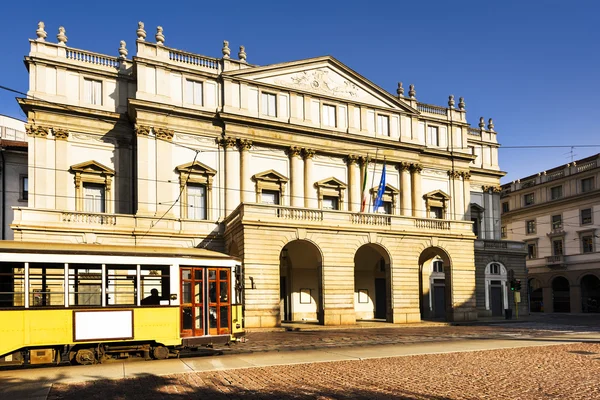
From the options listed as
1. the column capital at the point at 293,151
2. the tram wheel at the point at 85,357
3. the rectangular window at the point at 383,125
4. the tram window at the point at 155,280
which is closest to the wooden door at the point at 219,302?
the tram window at the point at 155,280

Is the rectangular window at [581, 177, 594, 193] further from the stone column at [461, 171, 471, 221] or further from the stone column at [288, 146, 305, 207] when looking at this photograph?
the stone column at [288, 146, 305, 207]

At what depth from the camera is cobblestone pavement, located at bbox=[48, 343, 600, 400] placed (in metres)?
11.6

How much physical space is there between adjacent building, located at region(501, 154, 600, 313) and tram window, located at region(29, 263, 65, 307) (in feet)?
177

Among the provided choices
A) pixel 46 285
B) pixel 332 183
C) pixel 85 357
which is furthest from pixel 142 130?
Answer: pixel 85 357

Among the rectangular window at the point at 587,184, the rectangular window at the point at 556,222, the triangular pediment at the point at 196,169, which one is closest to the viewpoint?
the triangular pediment at the point at 196,169

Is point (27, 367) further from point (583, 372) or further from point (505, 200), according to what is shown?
point (505, 200)

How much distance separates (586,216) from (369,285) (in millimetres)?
30462

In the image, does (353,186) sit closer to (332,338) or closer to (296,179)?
(296,179)

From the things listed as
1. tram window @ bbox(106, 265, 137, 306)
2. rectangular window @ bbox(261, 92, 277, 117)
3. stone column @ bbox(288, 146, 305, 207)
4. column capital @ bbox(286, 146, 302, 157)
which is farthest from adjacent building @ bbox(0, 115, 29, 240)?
tram window @ bbox(106, 265, 137, 306)

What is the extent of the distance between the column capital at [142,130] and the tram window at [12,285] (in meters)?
18.7

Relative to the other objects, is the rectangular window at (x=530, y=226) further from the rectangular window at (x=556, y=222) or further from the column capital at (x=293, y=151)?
the column capital at (x=293, y=151)

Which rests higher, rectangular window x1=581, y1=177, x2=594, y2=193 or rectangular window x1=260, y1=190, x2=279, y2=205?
rectangular window x1=581, y1=177, x2=594, y2=193

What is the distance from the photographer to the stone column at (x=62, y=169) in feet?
106

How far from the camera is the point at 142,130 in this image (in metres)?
33.4
